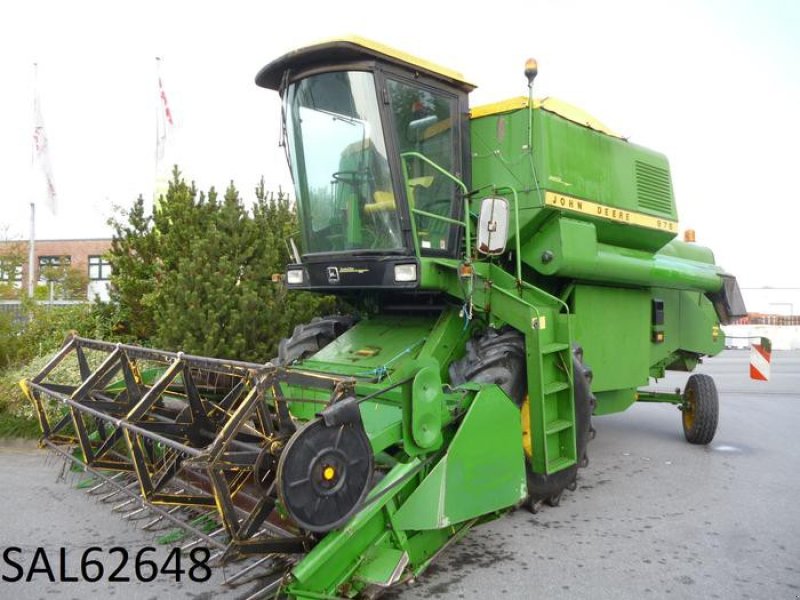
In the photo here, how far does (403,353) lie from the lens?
4.65 m

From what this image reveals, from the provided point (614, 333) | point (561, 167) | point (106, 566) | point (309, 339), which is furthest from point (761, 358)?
point (106, 566)

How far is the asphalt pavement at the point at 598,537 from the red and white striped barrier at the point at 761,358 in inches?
77.6

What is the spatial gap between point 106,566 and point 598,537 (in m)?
2.96

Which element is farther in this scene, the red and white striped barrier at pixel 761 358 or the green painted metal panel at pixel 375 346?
the red and white striped barrier at pixel 761 358

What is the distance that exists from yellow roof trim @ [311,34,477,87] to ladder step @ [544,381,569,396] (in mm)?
2329

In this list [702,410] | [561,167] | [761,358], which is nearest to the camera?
[561,167]

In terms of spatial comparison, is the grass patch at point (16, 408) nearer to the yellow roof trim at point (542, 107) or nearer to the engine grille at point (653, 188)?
the yellow roof trim at point (542, 107)

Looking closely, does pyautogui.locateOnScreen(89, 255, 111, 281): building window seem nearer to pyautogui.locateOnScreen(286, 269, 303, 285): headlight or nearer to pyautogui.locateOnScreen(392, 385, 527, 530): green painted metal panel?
pyautogui.locateOnScreen(286, 269, 303, 285): headlight

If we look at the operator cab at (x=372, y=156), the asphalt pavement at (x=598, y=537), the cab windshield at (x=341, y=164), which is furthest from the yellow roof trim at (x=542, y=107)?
the asphalt pavement at (x=598, y=537)

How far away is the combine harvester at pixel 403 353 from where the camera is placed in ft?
9.82

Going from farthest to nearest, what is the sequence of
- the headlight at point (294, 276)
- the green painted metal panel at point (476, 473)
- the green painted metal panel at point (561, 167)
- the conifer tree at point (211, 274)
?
the conifer tree at point (211, 274), the headlight at point (294, 276), the green painted metal panel at point (561, 167), the green painted metal panel at point (476, 473)

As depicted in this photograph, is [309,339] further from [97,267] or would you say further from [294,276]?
[97,267]

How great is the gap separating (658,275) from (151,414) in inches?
178

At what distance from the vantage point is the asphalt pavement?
336 centimetres
